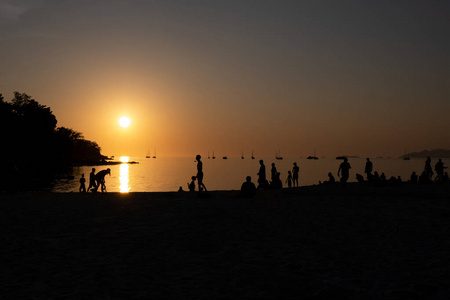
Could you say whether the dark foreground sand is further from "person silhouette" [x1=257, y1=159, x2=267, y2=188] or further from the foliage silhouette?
the foliage silhouette

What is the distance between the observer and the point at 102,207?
15555 millimetres

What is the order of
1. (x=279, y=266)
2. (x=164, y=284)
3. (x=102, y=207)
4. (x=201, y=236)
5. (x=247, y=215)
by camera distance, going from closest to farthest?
(x=164, y=284), (x=279, y=266), (x=201, y=236), (x=247, y=215), (x=102, y=207)

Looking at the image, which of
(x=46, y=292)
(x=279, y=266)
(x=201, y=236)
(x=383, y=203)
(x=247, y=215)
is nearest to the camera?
(x=46, y=292)

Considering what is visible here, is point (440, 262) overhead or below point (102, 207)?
below

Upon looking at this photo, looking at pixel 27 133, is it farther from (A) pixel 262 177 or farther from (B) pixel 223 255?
(B) pixel 223 255

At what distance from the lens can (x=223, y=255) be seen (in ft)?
24.9

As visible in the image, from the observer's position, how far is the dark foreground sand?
5500 mm

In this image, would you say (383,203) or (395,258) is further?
(383,203)

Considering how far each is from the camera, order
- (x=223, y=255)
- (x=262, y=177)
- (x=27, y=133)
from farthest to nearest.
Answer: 1. (x=27, y=133)
2. (x=262, y=177)
3. (x=223, y=255)

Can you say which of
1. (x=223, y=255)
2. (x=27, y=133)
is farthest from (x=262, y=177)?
(x=27, y=133)

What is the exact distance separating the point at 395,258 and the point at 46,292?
595 centimetres

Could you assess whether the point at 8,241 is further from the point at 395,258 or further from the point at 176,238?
the point at 395,258

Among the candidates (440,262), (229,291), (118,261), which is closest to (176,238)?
(118,261)

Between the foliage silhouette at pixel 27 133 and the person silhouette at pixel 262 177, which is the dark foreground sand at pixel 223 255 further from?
the foliage silhouette at pixel 27 133
